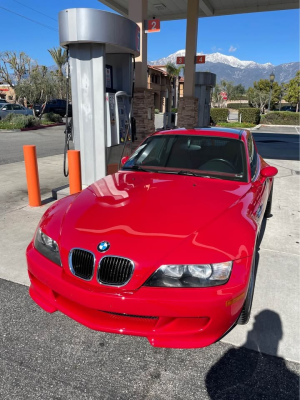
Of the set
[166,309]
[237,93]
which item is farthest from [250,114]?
[237,93]

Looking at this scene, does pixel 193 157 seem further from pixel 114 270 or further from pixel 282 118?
pixel 282 118

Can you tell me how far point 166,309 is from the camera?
1.94 meters

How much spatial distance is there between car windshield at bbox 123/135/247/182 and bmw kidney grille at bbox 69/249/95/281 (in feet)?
5.22

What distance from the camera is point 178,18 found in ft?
53.6

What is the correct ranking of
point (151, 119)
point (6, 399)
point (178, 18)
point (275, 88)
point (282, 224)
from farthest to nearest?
point (275, 88) → point (178, 18) → point (151, 119) → point (282, 224) → point (6, 399)

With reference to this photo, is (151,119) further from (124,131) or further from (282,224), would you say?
(282,224)

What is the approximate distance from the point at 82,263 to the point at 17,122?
814 inches

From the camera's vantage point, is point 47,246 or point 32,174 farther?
point 32,174

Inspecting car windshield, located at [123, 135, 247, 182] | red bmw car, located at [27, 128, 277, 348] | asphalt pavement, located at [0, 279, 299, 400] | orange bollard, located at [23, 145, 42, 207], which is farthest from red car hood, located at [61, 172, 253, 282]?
orange bollard, located at [23, 145, 42, 207]

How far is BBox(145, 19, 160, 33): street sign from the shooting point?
27.8 ft

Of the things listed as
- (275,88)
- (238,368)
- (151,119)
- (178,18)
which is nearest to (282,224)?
(238,368)

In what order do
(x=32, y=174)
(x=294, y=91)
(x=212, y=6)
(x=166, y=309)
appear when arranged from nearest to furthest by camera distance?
(x=166, y=309) → (x=32, y=174) → (x=212, y=6) → (x=294, y=91)

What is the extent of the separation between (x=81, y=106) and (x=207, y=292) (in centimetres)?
459

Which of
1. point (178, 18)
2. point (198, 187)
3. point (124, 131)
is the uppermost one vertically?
point (178, 18)
